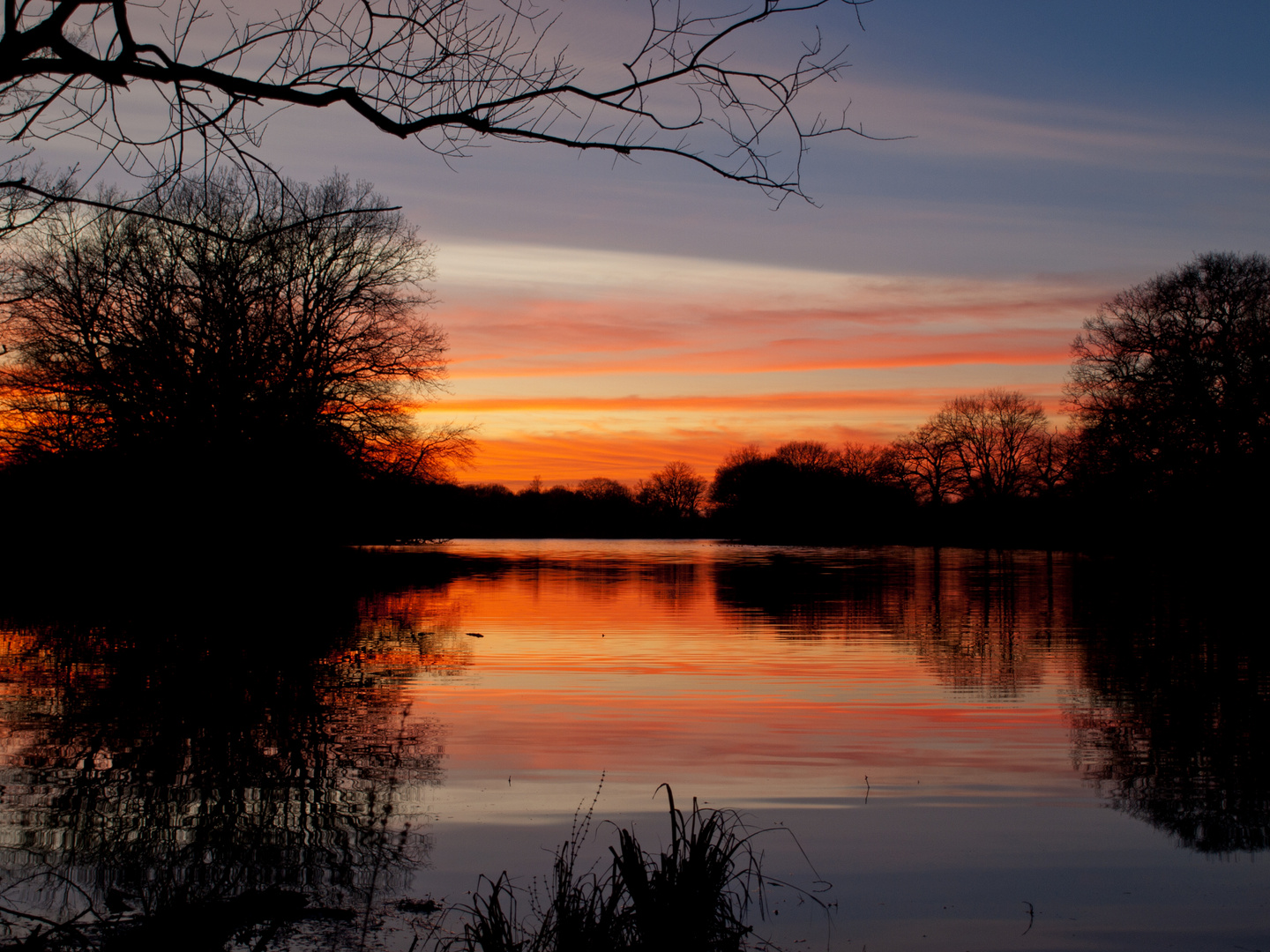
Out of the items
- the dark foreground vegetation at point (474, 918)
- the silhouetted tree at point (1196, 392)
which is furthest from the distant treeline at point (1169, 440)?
the dark foreground vegetation at point (474, 918)

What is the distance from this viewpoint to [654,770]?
26.2 ft

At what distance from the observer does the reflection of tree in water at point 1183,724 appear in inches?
275

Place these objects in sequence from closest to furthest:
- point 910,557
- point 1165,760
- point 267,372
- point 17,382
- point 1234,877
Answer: point 1234,877, point 1165,760, point 17,382, point 267,372, point 910,557

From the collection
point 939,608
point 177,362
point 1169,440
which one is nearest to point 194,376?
point 177,362

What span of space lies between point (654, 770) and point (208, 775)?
3.43 metres

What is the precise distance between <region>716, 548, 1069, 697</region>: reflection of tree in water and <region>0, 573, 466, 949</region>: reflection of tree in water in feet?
24.4

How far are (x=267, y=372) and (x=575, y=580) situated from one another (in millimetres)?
12127

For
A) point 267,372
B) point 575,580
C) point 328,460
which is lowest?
point 575,580

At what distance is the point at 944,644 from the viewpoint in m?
16.2

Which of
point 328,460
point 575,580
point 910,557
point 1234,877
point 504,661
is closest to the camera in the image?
point 1234,877

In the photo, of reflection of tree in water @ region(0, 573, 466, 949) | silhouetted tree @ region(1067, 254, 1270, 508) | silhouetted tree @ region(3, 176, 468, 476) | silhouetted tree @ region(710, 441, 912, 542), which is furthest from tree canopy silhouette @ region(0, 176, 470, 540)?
silhouetted tree @ region(710, 441, 912, 542)

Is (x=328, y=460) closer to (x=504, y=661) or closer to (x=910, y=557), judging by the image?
(x=504, y=661)

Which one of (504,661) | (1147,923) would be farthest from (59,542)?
(1147,923)

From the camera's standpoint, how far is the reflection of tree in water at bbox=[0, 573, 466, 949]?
5.38 meters
